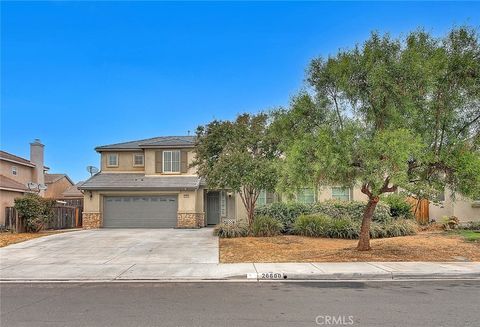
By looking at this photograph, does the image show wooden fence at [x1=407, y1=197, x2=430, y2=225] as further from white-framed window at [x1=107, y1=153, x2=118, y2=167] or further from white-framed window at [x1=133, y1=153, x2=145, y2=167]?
white-framed window at [x1=107, y1=153, x2=118, y2=167]

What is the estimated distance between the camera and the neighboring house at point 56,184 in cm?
4219

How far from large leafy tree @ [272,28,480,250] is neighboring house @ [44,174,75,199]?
35.3m

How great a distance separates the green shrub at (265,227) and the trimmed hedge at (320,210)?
3.74ft

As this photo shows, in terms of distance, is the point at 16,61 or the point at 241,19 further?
the point at 16,61

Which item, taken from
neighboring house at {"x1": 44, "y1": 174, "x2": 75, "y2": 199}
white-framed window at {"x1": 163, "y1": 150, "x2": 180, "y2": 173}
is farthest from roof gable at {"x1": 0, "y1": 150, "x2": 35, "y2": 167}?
neighboring house at {"x1": 44, "y1": 174, "x2": 75, "y2": 199}

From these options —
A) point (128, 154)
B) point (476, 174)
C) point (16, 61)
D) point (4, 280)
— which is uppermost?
point (16, 61)

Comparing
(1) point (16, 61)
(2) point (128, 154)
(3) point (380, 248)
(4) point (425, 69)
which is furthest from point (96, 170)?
(4) point (425, 69)

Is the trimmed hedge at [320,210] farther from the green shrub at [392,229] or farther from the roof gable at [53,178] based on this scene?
the roof gable at [53,178]

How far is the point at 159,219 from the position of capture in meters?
26.7

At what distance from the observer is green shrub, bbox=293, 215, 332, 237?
19891 millimetres

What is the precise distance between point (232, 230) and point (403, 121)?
9.99m

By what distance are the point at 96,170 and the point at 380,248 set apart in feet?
72.1

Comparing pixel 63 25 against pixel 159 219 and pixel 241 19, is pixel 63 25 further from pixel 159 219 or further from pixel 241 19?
pixel 159 219

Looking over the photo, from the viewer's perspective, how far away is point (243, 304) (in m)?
7.75
